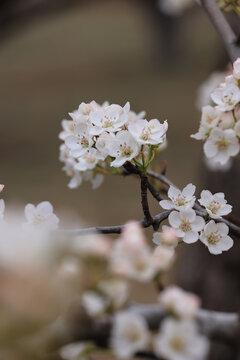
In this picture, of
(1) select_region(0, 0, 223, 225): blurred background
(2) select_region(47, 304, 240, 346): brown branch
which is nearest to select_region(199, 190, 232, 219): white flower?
(2) select_region(47, 304, 240, 346): brown branch

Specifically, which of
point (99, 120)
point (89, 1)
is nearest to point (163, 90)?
point (89, 1)

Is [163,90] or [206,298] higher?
[163,90]

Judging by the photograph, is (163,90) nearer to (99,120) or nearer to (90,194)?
(90,194)

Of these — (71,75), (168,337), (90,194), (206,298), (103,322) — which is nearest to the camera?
(168,337)

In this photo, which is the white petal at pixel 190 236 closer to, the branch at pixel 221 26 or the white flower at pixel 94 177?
the white flower at pixel 94 177

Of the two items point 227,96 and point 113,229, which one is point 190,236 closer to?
point 113,229

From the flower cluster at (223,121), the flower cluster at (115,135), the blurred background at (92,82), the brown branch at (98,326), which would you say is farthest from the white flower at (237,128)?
the blurred background at (92,82)
